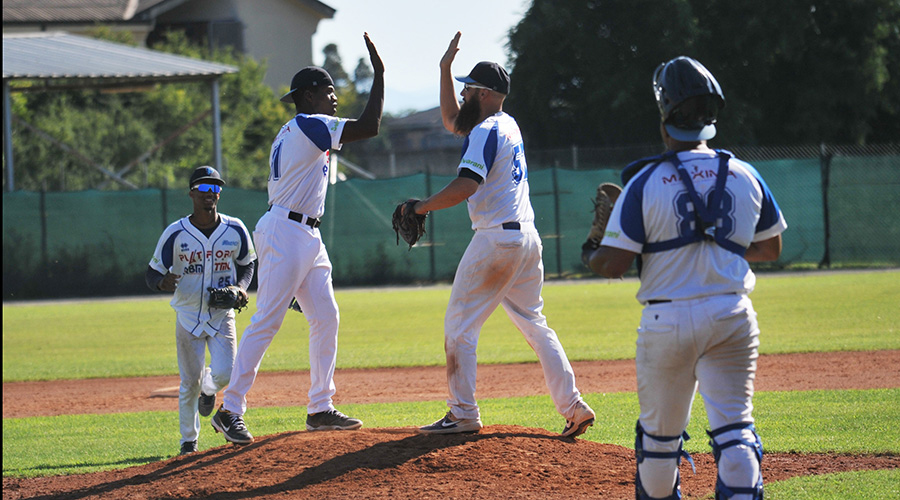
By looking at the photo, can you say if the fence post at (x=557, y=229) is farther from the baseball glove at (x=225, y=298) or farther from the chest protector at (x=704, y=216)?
the chest protector at (x=704, y=216)

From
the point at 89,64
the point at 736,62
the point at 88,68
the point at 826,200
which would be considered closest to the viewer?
the point at 826,200

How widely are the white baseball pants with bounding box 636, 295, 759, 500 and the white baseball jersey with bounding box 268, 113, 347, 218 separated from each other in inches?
106

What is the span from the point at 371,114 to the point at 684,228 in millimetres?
2593

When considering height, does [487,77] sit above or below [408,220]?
above

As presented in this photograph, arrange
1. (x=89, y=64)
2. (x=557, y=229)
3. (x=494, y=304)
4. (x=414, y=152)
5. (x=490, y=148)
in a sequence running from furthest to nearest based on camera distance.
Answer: (x=414, y=152), (x=89, y=64), (x=557, y=229), (x=494, y=304), (x=490, y=148)

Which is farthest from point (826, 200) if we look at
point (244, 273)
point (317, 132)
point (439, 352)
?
point (317, 132)

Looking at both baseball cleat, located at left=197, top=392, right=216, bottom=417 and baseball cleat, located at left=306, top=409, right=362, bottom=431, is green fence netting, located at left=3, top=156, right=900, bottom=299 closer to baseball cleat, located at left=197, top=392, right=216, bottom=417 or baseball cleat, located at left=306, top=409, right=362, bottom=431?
baseball cleat, located at left=197, top=392, right=216, bottom=417

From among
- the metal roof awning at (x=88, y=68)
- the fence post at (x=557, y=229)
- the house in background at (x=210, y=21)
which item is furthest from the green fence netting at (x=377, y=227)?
the house in background at (x=210, y=21)

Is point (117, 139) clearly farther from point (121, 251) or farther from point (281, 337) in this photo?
point (281, 337)

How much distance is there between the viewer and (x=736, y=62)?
30.7 m

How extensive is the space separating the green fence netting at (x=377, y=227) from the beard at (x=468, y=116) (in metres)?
15.7

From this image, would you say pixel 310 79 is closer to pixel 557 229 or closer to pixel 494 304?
pixel 494 304

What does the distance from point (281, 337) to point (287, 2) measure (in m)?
31.5

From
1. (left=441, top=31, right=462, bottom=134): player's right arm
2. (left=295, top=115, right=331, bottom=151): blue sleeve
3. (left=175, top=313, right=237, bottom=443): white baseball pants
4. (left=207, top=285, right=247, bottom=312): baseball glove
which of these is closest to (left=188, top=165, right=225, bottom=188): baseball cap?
(left=207, top=285, right=247, bottom=312): baseball glove
